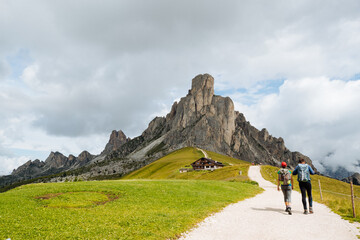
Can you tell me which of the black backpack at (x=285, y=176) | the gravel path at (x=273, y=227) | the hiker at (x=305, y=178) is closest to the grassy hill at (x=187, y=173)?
the black backpack at (x=285, y=176)

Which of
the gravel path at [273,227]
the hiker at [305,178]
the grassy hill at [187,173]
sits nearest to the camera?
the gravel path at [273,227]

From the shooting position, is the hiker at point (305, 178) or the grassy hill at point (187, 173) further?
the grassy hill at point (187, 173)

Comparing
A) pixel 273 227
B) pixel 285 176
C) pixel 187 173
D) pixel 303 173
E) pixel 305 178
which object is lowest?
pixel 187 173

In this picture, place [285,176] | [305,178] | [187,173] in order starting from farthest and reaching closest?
[187,173], [285,176], [305,178]

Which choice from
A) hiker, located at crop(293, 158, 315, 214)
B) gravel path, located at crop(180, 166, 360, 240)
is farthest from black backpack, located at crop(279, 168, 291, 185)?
gravel path, located at crop(180, 166, 360, 240)

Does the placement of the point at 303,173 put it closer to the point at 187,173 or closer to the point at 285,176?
the point at 285,176

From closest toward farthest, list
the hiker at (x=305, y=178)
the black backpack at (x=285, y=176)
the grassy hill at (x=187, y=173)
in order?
the hiker at (x=305, y=178) → the black backpack at (x=285, y=176) → the grassy hill at (x=187, y=173)

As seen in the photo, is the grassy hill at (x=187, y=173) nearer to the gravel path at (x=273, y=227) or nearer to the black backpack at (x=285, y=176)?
the black backpack at (x=285, y=176)

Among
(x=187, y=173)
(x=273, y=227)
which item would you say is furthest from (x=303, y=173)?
(x=187, y=173)

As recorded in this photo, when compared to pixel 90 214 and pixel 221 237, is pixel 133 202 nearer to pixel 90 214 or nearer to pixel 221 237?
pixel 90 214

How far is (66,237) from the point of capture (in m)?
10.7

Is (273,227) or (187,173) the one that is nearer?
(273,227)

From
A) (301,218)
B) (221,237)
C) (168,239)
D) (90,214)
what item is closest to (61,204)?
(90,214)

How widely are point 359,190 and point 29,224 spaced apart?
105 metres
